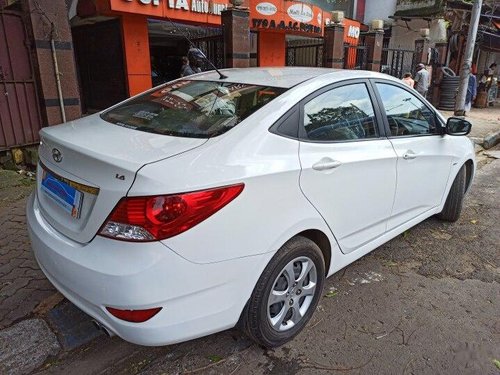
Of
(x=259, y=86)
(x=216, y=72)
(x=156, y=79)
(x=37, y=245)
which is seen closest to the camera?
(x=37, y=245)

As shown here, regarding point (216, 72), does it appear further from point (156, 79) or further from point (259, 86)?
point (156, 79)

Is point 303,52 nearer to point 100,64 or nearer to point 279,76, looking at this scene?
point 100,64

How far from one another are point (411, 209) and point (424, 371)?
4.88 feet

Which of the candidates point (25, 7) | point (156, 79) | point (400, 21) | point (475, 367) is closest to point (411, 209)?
point (475, 367)

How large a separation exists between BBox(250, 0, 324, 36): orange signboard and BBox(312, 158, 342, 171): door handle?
9.70 meters

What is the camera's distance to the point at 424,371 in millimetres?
2334

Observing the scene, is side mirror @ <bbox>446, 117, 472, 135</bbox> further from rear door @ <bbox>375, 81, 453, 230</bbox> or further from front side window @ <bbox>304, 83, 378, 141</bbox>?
front side window @ <bbox>304, 83, 378, 141</bbox>

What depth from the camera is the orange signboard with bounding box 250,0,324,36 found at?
1107 centimetres

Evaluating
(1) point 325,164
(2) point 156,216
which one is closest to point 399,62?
(1) point 325,164

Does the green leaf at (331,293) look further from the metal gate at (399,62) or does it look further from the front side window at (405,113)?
the metal gate at (399,62)

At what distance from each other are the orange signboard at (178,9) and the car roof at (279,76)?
17.5ft

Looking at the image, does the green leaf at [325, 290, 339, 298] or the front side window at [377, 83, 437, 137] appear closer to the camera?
the green leaf at [325, 290, 339, 298]

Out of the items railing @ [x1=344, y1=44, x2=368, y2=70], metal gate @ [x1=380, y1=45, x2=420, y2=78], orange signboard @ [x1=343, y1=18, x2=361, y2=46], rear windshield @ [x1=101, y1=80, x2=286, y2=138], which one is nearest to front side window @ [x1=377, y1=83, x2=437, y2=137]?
rear windshield @ [x1=101, y1=80, x2=286, y2=138]

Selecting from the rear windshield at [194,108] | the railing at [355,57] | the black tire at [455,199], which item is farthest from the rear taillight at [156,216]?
the railing at [355,57]
